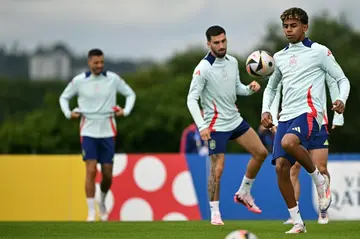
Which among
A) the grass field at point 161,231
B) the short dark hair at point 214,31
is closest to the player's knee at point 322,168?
the grass field at point 161,231

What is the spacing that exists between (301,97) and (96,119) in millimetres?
6210

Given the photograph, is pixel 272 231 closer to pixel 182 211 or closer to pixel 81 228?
pixel 81 228

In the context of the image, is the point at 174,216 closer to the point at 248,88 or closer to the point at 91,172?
the point at 91,172

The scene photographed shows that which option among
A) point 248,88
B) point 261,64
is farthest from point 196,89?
point 261,64

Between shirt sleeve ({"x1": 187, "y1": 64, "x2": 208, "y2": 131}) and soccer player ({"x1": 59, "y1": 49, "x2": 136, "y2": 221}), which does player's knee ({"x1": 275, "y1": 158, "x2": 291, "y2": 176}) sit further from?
soccer player ({"x1": 59, "y1": 49, "x2": 136, "y2": 221})

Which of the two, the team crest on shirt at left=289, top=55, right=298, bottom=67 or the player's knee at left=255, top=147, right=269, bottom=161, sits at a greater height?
the team crest on shirt at left=289, top=55, right=298, bottom=67

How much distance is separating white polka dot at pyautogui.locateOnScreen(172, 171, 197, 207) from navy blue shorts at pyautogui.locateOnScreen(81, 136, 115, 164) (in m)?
2.98

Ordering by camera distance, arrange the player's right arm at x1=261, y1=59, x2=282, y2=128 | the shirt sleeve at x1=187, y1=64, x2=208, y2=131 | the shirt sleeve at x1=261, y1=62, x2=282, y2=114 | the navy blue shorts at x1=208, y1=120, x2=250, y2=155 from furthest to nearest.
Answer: the navy blue shorts at x1=208, y1=120, x2=250, y2=155
the shirt sleeve at x1=187, y1=64, x2=208, y2=131
the shirt sleeve at x1=261, y1=62, x2=282, y2=114
the player's right arm at x1=261, y1=59, x2=282, y2=128

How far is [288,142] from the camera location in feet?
39.7

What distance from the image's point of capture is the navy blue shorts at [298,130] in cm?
1223

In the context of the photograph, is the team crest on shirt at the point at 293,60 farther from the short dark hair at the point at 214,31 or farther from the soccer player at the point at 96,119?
the soccer player at the point at 96,119

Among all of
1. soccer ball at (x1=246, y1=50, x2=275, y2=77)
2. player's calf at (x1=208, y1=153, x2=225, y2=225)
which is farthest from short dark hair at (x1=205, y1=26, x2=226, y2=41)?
player's calf at (x1=208, y1=153, x2=225, y2=225)

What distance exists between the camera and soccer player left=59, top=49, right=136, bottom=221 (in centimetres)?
1784

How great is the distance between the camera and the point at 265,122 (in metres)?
12.5
